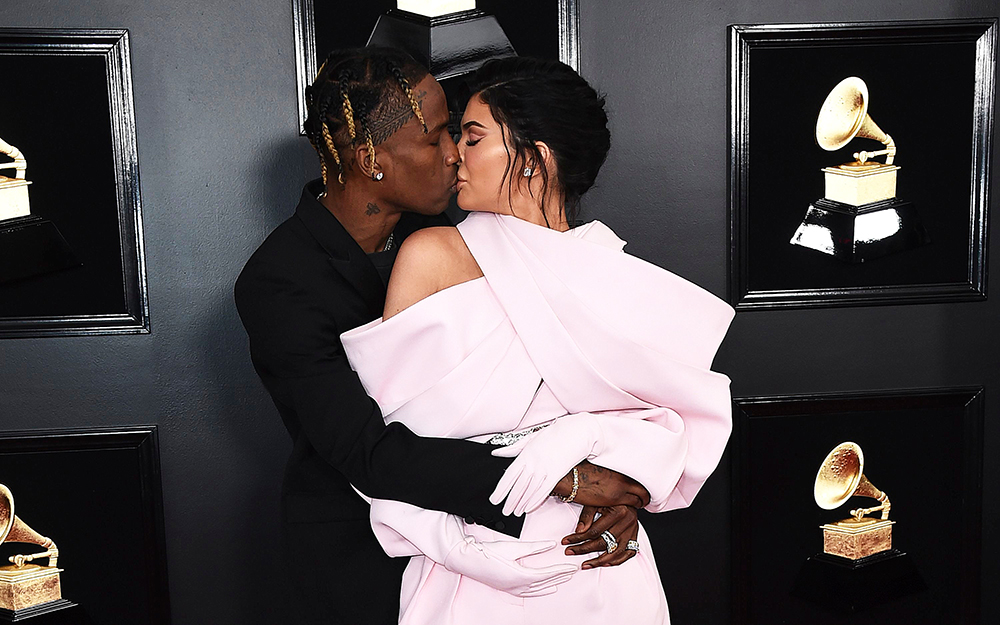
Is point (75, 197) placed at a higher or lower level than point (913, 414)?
higher

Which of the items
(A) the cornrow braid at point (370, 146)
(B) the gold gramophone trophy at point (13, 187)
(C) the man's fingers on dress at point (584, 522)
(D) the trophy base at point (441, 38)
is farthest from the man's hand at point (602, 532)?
(B) the gold gramophone trophy at point (13, 187)

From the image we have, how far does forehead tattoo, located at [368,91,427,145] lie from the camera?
6.01 ft

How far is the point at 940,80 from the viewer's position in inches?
106

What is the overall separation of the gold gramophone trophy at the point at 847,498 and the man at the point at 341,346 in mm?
1446

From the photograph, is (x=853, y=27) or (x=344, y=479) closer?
(x=344, y=479)

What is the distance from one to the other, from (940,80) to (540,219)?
1730 mm

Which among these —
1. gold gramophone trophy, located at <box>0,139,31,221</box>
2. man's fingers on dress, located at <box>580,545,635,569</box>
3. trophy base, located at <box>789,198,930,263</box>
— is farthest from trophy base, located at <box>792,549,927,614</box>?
gold gramophone trophy, located at <box>0,139,31,221</box>

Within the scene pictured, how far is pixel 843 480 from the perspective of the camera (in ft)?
9.35

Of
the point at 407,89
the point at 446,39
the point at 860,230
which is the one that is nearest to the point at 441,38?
the point at 446,39

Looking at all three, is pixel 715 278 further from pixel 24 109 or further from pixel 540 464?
pixel 24 109

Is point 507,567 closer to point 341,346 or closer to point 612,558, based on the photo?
point 612,558

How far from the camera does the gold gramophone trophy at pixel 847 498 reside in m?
2.84

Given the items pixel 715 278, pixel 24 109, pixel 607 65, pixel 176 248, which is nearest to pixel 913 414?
pixel 715 278

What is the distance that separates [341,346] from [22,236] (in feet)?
4.16
